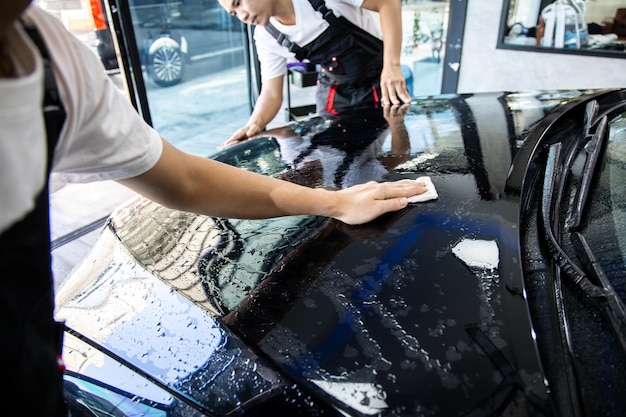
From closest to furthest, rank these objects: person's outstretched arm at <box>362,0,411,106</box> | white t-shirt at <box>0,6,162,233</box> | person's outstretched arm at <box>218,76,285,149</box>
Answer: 1. white t-shirt at <box>0,6,162,233</box>
2. person's outstretched arm at <box>362,0,411,106</box>
3. person's outstretched arm at <box>218,76,285,149</box>

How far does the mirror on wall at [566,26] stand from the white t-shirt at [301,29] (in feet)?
7.39

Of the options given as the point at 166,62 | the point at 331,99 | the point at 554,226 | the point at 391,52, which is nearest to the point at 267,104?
the point at 331,99

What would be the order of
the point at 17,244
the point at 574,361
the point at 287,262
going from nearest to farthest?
the point at 17,244 < the point at 574,361 < the point at 287,262

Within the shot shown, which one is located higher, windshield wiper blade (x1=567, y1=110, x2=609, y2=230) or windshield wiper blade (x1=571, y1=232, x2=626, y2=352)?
windshield wiper blade (x1=567, y1=110, x2=609, y2=230)

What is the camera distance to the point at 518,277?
834 millimetres

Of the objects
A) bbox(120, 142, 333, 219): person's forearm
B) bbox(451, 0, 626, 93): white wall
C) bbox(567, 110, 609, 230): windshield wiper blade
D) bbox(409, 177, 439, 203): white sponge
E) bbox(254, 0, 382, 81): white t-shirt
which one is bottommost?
bbox(451, 0, 626, 93): white wall

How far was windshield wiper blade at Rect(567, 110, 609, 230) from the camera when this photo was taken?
3.21 feet

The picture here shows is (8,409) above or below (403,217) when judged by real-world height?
above

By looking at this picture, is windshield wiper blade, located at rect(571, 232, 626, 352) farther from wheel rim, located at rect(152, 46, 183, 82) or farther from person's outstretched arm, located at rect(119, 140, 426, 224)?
wheel rim, located at rect(152, 46, 183, 82)

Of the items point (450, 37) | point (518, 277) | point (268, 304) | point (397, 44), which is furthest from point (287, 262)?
point (450, 37)

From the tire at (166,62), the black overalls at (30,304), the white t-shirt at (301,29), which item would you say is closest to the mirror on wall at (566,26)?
the white t-shirt at (301,29)

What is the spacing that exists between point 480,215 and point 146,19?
13.5ft

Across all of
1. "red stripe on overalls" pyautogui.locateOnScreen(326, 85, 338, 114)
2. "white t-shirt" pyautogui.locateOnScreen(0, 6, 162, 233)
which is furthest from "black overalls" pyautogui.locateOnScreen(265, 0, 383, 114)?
"white t-shirt" pyautogui.locateOnScreen(0, 6, 162, 233)

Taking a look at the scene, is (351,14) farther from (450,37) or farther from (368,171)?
(450,37)
